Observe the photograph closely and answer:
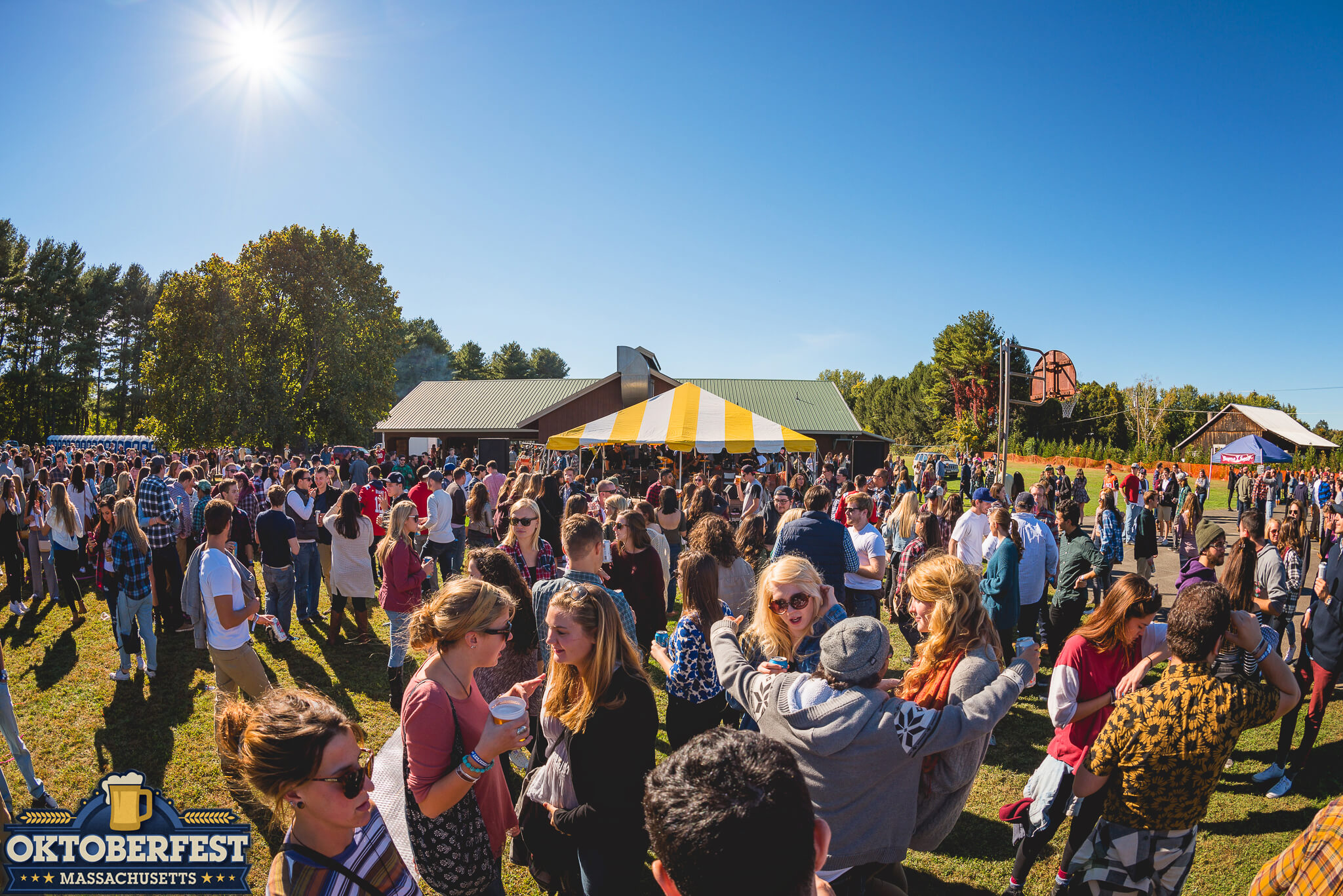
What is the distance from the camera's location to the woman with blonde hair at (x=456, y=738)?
7.19 feet

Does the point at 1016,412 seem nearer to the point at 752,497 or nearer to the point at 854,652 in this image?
the point at 752,497

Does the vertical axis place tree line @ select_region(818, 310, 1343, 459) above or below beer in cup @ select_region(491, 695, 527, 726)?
above

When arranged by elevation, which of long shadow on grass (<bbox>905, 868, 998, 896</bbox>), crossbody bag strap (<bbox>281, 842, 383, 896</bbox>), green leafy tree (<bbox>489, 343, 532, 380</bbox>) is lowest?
long shadow on grass (<bbox>905, 868, 998, 896</bbox>)

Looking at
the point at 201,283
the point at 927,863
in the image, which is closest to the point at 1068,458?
the point at 927,863

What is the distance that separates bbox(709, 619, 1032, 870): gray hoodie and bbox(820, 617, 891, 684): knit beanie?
0.22 ft

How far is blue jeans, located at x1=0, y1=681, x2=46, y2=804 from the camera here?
384 cm

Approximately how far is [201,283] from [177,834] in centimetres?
3328

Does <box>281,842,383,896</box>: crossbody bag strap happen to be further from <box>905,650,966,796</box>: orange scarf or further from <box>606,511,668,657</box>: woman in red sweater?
<box>606,511,668,657</box>: woman in red sweater

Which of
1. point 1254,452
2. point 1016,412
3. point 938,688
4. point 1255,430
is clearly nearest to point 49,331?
point 938,688

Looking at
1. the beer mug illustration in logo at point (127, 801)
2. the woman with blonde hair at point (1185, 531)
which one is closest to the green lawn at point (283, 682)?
the beer mug illustration in logo at point (127, 801)

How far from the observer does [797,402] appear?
33.6 metres

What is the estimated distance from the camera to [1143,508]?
30.2 ft

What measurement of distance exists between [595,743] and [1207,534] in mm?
6263

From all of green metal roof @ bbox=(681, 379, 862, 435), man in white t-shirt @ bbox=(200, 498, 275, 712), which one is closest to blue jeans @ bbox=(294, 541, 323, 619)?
man in white t-shirt @ bbox=(200, 498, 275, 712)
